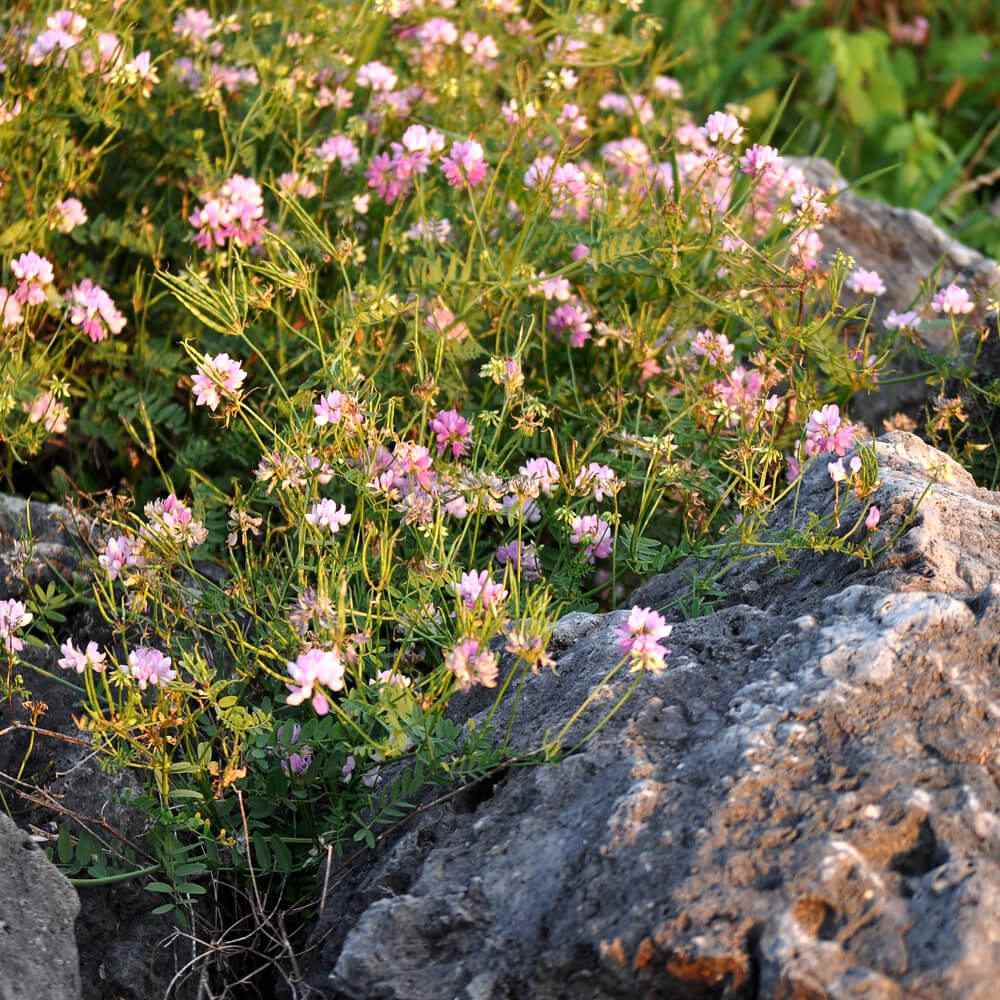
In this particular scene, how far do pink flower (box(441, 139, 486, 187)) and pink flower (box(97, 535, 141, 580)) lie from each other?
1020 millimetres

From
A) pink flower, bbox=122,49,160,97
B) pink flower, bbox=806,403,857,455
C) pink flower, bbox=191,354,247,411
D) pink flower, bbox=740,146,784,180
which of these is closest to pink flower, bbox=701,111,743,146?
pink flower, bbox=740,146,784,180

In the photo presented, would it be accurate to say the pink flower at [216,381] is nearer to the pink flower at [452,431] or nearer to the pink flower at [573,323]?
the pink flower at [452,431]

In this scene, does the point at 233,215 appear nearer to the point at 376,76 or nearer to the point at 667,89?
the point at 376,76

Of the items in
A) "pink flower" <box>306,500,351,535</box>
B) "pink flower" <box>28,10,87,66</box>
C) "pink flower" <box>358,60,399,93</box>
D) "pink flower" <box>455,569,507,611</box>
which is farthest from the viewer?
"pink flower" <box>358,60,399,93</box>

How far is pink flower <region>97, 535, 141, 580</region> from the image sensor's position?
7.61ft

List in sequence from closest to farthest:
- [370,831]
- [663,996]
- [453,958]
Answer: [663,996] → [453,958] → [370,831]

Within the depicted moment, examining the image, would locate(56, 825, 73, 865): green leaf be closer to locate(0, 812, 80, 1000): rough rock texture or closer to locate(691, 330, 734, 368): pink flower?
locate(0, 812, 80, 1000): rough rock texture

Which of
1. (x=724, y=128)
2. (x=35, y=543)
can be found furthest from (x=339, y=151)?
(x=35, y=543)

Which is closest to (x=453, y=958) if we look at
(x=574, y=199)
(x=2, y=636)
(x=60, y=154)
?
(x=2, y=636)

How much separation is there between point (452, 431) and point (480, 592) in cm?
58

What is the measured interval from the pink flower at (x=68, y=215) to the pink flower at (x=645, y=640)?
1747 millimetres

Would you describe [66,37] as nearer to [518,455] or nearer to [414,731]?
[518,455]

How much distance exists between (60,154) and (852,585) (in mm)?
1944

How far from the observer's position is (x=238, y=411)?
247cm
